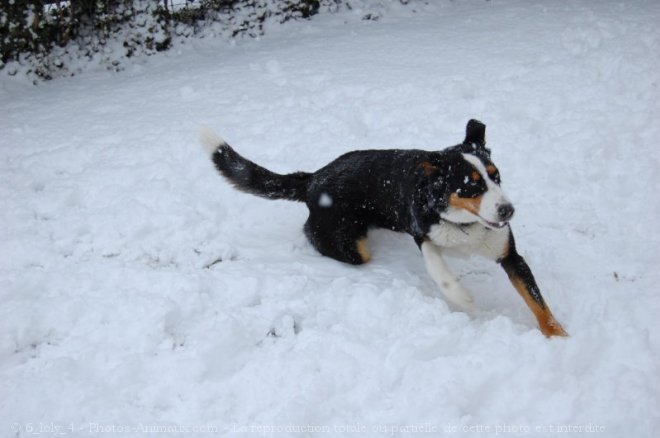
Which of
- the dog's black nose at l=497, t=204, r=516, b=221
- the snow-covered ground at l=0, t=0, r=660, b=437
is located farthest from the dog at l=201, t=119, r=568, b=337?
the snow-covered ground at l=0, t=0, r=660, b=437

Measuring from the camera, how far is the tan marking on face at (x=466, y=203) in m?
3.32

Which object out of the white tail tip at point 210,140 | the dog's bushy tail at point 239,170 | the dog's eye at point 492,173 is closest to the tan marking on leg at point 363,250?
the dog's bushy tail at point 239,170

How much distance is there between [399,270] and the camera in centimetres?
411

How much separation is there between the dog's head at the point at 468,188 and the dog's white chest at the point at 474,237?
0.08 m

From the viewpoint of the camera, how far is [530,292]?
341 centimetres

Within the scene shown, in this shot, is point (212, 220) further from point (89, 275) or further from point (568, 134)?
point (568, 134)

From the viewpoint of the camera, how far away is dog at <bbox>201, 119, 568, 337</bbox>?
133 inches

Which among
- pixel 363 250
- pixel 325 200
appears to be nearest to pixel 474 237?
pixel 363 250

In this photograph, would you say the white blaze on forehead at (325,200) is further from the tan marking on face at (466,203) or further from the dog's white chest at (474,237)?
the tan marking on face at (466,203)

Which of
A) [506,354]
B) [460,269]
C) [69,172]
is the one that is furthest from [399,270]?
[69,172]

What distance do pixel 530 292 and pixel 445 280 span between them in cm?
52

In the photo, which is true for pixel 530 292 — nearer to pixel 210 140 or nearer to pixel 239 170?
pixel 239 170

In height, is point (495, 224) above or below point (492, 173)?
below

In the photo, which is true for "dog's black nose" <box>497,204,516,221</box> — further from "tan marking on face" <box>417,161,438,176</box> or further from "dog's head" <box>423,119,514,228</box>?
"tan marking on face" <box>417,161,438,176</box>
